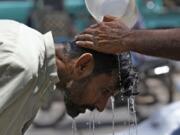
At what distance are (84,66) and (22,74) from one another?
0.39 m

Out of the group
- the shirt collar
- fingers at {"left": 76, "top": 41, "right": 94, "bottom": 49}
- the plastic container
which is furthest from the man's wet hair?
the plastic container

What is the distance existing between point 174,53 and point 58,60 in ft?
1.80

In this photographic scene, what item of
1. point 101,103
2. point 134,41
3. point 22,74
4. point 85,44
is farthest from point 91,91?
point 22,74

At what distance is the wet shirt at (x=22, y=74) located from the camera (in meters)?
3.01

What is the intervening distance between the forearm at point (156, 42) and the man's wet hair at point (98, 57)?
7.3 inches

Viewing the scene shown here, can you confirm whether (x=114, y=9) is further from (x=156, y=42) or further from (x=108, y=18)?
(x=156, y=42)

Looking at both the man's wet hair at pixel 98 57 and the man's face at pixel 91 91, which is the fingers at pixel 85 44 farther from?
the man's face at pixel 91 91

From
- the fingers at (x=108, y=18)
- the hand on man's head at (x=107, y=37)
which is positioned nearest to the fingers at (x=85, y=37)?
the hand on man's head at (x=107, y=37)

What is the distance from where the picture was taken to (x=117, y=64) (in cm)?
340

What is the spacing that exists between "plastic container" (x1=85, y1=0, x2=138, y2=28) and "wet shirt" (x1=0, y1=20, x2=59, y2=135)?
393 millimetres

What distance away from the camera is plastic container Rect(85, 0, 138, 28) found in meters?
3.53

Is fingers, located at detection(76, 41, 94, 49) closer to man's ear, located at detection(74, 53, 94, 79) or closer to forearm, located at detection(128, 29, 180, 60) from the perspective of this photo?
man's ear, located at detection(74, 53, 94, 79)

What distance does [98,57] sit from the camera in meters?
3.33

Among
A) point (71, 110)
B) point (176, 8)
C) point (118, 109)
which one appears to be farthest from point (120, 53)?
point (176, 8)
